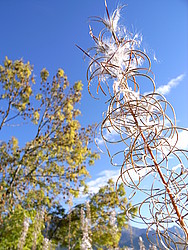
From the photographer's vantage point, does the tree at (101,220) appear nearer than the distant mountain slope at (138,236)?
No

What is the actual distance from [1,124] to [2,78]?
5.56 feet

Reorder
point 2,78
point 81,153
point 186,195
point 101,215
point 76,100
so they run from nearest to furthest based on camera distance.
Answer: point 186,195, point 2,78, point 81,153, point 76,100, point 101,215

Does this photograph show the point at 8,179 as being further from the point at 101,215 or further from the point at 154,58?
the point at 154,58

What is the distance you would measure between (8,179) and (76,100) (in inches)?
163

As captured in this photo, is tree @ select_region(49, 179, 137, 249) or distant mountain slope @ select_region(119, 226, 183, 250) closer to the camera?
distant mountain slope @ select_region(119, 226, 183, 250)

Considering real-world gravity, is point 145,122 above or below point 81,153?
below

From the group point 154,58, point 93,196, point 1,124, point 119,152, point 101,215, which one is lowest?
point 119,152

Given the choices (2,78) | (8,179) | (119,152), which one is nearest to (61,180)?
(8,179)

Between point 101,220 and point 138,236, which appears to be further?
point 101,220

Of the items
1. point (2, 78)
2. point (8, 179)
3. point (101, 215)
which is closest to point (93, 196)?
point (101, 215)

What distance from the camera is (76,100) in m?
9.33

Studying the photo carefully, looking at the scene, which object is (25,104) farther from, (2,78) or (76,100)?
(76,100)

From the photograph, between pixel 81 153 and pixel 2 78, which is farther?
pixel 81 153

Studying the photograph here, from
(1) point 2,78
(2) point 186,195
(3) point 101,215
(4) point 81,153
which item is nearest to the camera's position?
(2) point 186,195
